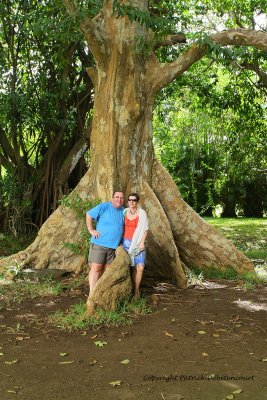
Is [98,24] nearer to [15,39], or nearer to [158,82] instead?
[158,82]

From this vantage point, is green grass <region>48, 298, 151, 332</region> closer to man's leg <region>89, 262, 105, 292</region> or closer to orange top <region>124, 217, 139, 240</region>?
man's leg <region>89, 262, 105, 292</region>

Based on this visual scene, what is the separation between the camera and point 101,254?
7.04 m

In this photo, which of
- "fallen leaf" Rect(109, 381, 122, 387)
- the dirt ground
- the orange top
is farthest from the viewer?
the orange top

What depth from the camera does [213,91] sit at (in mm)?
13766

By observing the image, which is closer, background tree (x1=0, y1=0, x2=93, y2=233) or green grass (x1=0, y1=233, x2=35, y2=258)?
green grass (x1=0, y1=233, x2=35, y2=258)

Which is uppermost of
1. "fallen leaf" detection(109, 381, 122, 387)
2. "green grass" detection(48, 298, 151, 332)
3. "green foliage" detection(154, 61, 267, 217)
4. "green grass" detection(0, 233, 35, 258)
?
"green foliage" detection(154, 61, 267, 217)

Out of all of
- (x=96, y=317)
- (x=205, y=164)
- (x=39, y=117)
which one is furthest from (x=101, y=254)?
(x=205, y=164)

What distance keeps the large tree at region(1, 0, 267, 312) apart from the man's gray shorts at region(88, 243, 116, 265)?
1569mm

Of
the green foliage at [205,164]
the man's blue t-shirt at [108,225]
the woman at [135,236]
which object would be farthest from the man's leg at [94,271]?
the green foliage at [205,164]

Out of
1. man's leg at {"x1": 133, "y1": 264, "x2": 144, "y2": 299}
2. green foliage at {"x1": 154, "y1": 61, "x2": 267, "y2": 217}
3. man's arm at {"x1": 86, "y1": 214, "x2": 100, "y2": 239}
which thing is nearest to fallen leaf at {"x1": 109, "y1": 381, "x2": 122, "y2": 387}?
man's leg at {"x1": 133, "y1": 264, "x2": 144, "y2": 299}

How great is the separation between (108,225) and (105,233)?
11cm

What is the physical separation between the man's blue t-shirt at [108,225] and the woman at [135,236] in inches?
4.5

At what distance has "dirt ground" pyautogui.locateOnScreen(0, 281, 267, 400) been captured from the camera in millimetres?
4395

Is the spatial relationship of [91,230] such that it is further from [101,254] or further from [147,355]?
[147,355]
